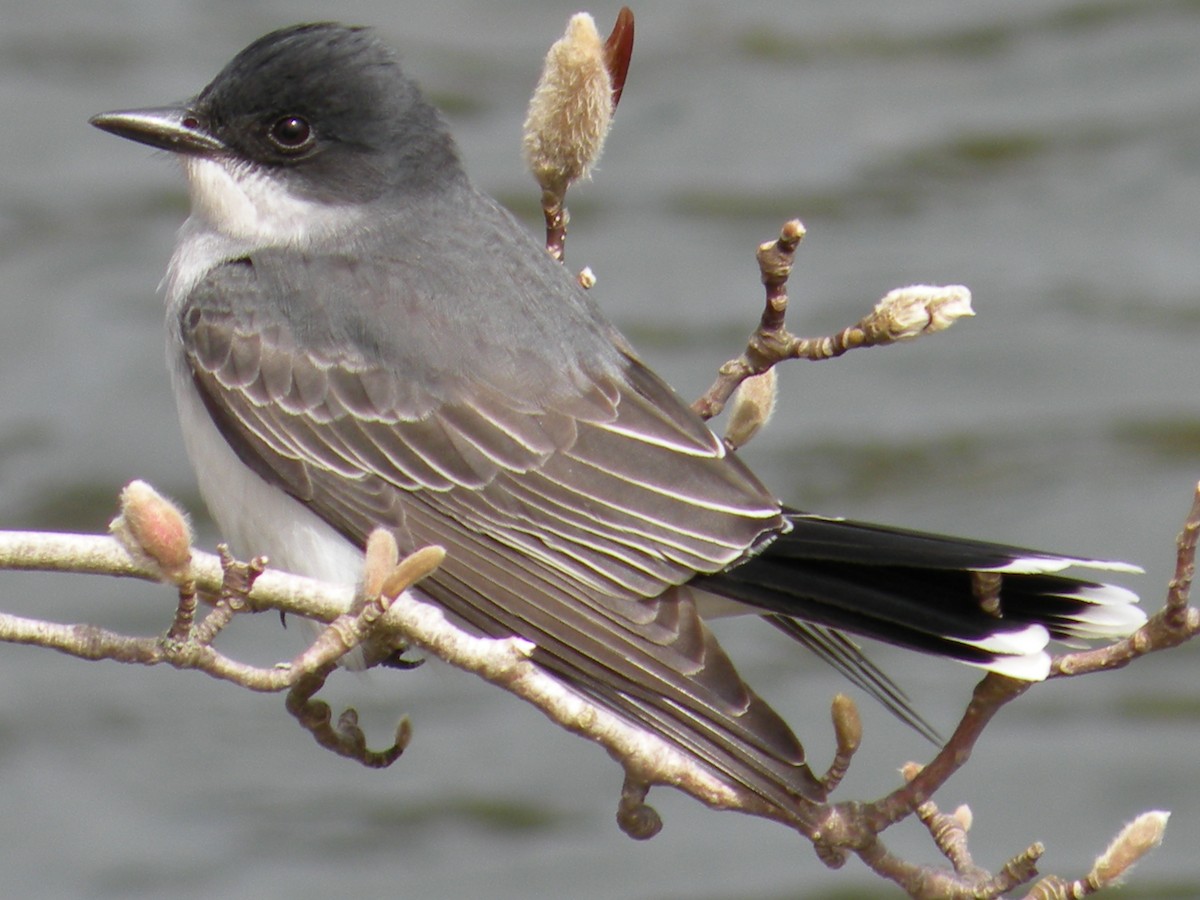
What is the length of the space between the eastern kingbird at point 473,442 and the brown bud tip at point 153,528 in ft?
4.40

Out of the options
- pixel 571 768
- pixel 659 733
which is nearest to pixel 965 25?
pixel 571 768

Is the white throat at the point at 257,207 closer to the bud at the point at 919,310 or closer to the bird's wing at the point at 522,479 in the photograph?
the bird's wing at the point at 522,479

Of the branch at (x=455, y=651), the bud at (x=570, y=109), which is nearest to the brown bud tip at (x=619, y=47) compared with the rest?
the bud at (x=570, y=109)

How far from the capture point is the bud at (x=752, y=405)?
473 cm

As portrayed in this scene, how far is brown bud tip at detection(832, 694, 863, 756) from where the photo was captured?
386 cm

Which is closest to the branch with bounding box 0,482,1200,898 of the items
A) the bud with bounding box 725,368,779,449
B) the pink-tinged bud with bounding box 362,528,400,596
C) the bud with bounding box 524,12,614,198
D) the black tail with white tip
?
the pink-tinged bud with bounding box 362,528,400,596

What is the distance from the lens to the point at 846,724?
12.8 feet

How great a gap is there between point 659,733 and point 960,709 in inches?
273

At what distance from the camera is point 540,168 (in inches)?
186

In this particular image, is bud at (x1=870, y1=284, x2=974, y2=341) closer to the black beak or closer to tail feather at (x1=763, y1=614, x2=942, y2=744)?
tail feather at (x1=763, y1=614, x2=942, y2=744)

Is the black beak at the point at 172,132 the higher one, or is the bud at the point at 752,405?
the black beak at the point at 172,132

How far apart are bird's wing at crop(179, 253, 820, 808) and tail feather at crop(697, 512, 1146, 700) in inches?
3.9

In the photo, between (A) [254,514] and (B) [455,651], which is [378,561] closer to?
(B) [455,651]

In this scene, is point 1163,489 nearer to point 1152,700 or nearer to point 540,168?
point 1152,700
